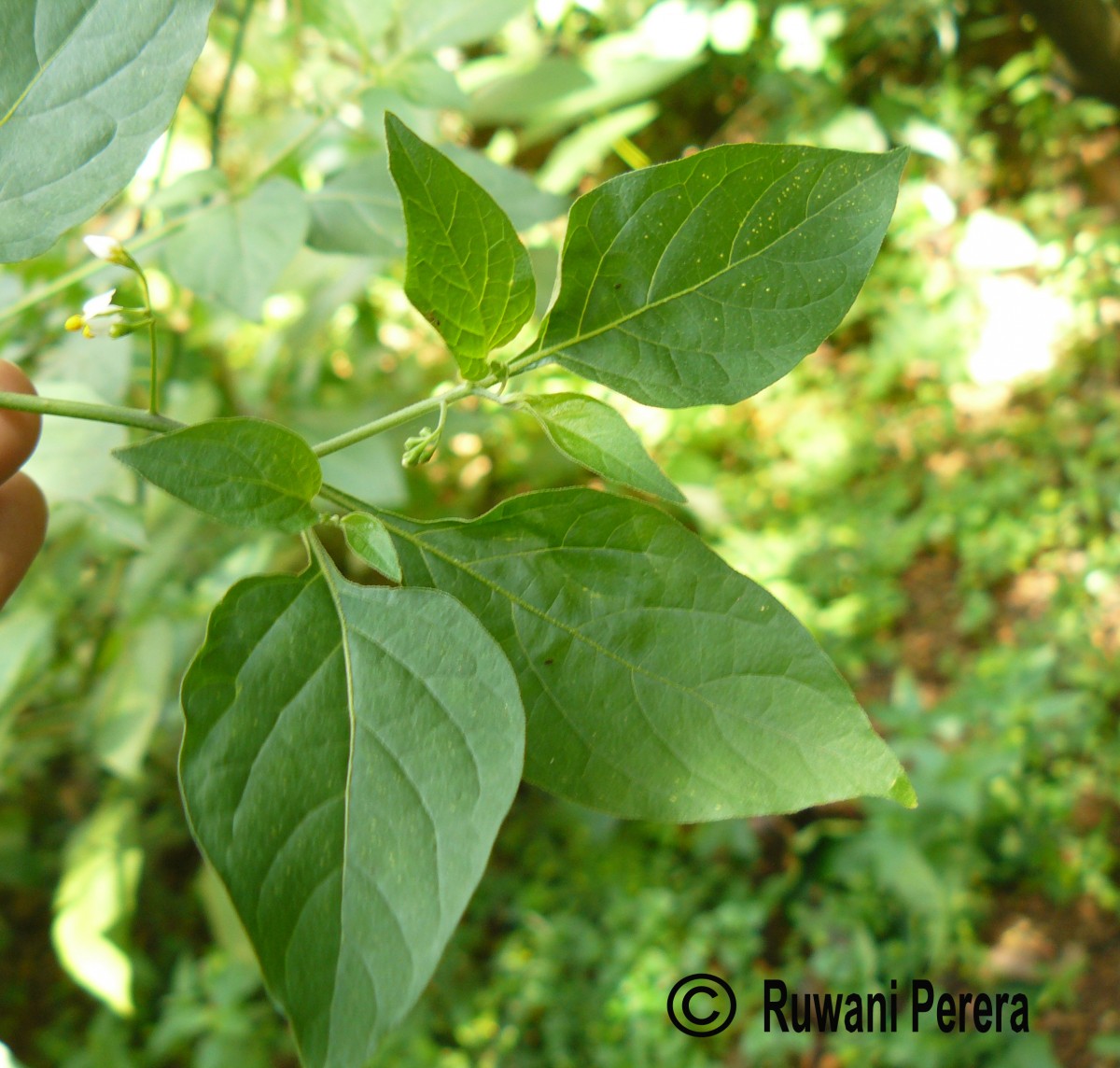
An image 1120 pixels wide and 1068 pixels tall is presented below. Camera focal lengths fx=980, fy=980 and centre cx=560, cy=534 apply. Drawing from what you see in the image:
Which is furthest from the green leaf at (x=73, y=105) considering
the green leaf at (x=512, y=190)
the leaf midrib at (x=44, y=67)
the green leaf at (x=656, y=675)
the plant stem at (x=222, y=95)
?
the plant stem at (x=222, y=95)

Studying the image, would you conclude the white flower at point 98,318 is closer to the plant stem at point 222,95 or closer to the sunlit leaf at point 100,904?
the plant stem at point 222,95

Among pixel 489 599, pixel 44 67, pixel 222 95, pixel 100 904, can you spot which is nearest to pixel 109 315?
pixel 44 67

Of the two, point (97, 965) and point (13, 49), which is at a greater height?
point (13, 49)

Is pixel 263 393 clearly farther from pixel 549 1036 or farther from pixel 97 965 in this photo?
pixel 549 1036

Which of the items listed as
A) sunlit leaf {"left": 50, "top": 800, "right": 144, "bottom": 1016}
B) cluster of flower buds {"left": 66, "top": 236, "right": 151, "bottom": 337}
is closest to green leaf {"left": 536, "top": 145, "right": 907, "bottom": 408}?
cluster of flower buds {"left": 66, "top": 236, "right": 151, "bottom": 337}

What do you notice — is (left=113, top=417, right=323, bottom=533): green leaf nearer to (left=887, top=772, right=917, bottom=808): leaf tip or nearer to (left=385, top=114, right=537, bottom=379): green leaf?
(left=385, top=114, right=537, bottom=379): green leaf

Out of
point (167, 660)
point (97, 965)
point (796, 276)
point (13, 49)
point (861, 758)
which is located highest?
point (13, 49)

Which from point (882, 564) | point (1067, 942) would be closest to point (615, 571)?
point (1067, 942)
